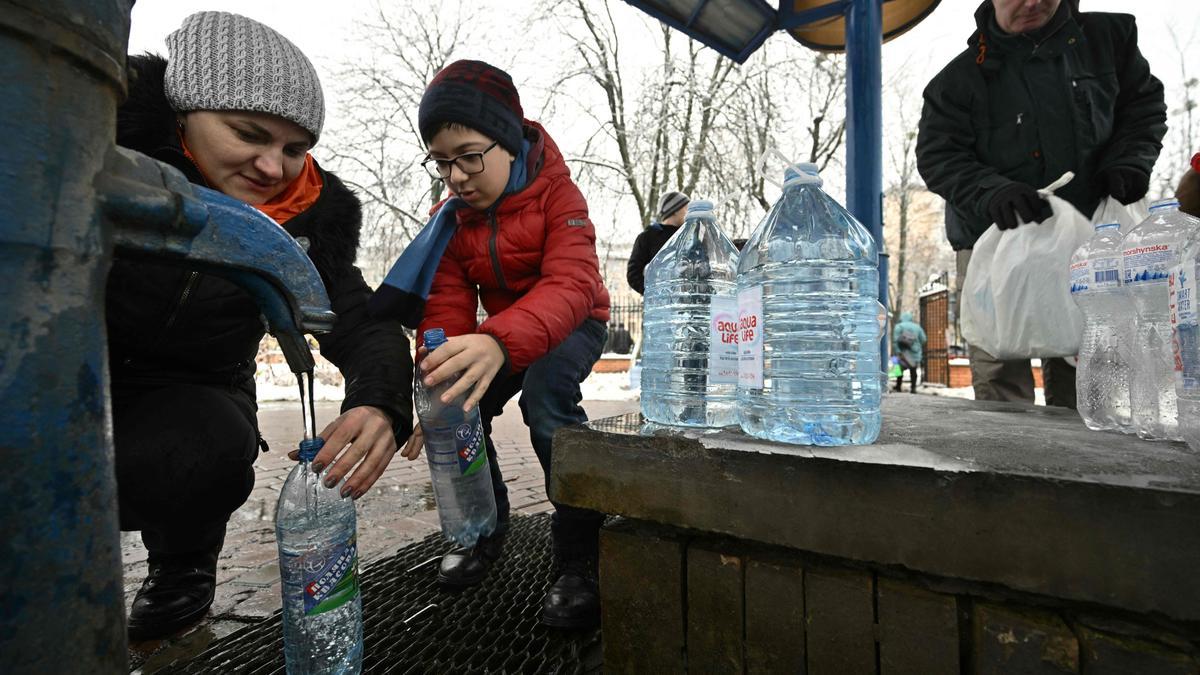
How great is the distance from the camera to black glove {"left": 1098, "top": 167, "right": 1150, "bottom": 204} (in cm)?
233

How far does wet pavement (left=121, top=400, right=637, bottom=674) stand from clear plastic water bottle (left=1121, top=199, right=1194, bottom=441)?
8.24 feet

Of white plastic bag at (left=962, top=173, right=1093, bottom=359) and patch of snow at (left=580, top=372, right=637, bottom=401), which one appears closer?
white plastic bag at (left=962, top=173, right=1093, bottom=359)

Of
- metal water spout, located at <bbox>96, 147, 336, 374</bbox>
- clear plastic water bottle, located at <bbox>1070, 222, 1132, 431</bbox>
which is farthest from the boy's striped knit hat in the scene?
clear plastic water bottle, located at <bbox>1070, 222, 1132, 431</bbox>

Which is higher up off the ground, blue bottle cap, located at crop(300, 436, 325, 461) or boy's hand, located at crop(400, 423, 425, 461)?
blue bottle cap, located at crop(300, 436, 325, 461)

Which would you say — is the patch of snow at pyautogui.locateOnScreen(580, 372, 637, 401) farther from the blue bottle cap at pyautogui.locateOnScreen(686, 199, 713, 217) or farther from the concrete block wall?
the concrete block wall

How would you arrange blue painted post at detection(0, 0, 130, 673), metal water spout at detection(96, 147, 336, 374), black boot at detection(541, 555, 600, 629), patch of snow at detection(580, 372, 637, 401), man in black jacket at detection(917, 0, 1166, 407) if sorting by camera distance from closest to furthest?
1. blue painted post at detection(0, 0, 130, 673)
2. metal water spout at detection(96, 147, 336, 374)
3. black boot at detection(541, 555, 600, 629)
4. man in black jacket at detection(917, 0, 1166, 407)
5. patch of snow at detection(580, 372, 637, 401)

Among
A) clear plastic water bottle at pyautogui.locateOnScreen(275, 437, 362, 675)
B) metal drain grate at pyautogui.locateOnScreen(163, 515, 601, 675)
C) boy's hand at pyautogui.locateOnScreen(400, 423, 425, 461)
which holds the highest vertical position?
boy's hand at pyautogui.locateOnScreen(400, 423, 425, 461)

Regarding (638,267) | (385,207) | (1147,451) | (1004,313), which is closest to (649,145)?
(385,207)

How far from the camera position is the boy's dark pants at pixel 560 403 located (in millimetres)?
1943

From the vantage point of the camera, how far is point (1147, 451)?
1144mm

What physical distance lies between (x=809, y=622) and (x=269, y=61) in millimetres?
2117

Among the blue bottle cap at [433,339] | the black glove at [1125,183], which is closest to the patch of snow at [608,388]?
the black glove at [1125,183]

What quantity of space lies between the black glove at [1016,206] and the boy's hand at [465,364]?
2171 mm

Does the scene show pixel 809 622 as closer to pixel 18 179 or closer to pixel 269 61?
pixel 18 179
